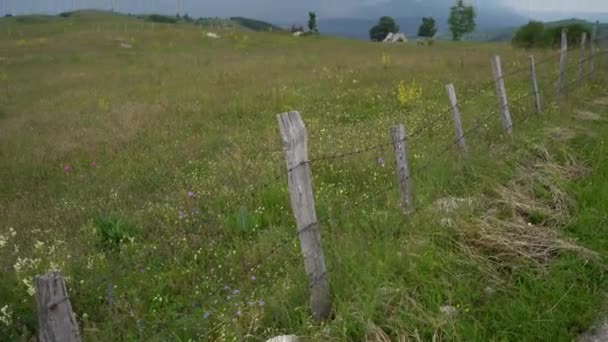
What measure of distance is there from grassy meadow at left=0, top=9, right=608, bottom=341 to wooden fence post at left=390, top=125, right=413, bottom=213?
18cm

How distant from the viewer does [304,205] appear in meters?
3.10

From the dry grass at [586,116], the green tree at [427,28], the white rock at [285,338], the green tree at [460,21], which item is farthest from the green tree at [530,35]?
the green tree at [427,28]

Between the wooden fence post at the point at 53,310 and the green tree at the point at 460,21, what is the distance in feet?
324

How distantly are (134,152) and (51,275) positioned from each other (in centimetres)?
743

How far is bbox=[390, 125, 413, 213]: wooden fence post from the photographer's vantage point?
169 inches

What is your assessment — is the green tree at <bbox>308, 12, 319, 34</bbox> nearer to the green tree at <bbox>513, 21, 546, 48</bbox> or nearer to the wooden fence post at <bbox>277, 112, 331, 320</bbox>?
Answer: the green tree at <bbox>513, 21, 546, 48</bbox>

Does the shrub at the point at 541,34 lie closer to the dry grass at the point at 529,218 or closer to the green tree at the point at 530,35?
the green tree at the point at 530,35

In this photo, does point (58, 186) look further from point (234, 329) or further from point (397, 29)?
point (397, 29)

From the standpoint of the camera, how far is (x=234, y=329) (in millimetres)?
3240

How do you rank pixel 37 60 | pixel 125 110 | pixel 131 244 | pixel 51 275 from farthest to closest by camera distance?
pixel 37 60
pixel 125 110
pixel 131 244
pixel 51 275

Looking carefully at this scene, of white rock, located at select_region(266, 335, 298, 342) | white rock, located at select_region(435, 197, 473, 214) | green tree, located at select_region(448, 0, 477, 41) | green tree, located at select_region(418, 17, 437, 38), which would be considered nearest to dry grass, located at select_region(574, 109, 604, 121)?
white rock, located at select_region(435, 197, 473, 214)

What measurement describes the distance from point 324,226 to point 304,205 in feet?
5.73

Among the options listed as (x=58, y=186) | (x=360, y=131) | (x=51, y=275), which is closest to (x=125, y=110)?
(x=58, y=186)

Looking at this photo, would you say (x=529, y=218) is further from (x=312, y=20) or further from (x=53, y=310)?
(x=312, y=20)
